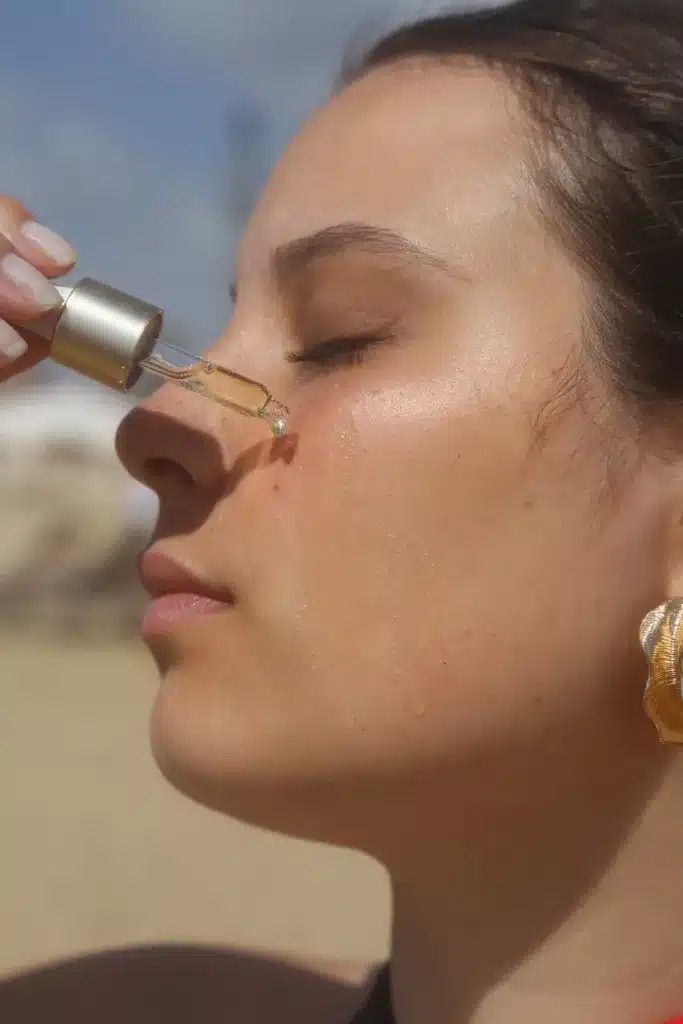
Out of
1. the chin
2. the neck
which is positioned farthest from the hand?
the neck

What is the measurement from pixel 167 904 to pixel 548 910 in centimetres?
127

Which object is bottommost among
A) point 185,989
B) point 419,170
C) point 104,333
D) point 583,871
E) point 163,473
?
point 185,989

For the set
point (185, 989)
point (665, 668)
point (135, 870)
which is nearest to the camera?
point (665, 668)

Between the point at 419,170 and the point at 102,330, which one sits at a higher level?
the point at 419,170

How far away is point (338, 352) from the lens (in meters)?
0.69

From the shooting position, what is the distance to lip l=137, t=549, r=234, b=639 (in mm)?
671

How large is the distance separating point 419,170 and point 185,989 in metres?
0.89

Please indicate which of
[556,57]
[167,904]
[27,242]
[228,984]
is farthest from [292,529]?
[167,904]

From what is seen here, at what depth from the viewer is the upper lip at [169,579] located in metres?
0.67

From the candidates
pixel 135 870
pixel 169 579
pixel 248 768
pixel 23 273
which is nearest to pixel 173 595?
pixel 169 579

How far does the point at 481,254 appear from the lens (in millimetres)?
654

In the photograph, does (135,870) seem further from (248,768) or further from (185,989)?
(248,768)

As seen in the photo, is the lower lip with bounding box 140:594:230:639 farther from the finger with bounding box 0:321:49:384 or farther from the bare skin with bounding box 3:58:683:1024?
the finger with bounding box 0:321:49:384

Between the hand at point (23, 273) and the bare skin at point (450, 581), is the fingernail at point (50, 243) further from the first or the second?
the bare skin at point (450, 581)
